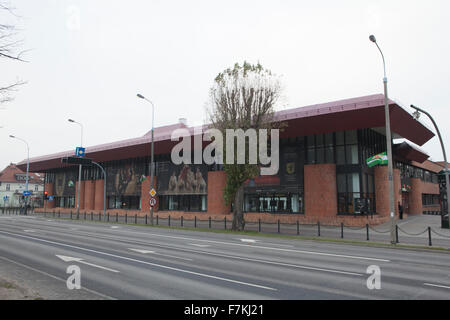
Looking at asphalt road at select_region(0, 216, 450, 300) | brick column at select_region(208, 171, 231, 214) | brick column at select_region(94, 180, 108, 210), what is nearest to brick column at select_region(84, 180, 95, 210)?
brick column at select_region(94, 180, 108, 210)

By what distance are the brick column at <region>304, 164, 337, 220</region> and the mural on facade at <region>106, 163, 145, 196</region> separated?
78.7 feet

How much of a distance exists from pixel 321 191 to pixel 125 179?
3053 cm

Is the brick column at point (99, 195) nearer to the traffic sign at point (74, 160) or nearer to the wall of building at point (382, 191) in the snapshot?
Result: the traffic sign at point (74, 160)

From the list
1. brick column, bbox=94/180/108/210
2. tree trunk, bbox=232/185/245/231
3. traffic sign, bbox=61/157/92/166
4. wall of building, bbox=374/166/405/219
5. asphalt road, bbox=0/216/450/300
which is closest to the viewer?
asphalt road, bbox=0/216/450/300

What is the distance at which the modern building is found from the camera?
88.6ft

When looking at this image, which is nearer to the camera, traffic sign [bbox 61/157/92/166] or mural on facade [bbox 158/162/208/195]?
traffic sign [bbox 61/157/92/166]

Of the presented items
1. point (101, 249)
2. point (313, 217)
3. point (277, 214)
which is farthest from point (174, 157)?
point (101, 249)

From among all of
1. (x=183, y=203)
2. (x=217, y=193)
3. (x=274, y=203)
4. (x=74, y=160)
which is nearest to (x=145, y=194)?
(x=183, y=203)

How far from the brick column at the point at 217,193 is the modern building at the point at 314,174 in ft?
0.37

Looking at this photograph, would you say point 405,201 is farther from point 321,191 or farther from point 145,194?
point 145,194

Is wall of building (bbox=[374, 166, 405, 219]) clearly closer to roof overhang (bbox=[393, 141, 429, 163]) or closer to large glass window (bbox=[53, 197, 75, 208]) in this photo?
roof overhang (bbox=[393, 141, 429, 163])

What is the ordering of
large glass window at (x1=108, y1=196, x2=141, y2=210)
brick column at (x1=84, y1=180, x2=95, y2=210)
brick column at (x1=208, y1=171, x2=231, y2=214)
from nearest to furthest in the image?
1. brick column at (x1=208, y1=171, x2=231, y2=214)
2. large glass window at (x1=108, y1=196, x2=141, y2=210)
3. brick column at (x1=84, y1=180, x2=95, y2=210)

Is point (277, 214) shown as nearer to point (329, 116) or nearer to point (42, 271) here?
point (329, 116)

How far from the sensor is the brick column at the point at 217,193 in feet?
117
